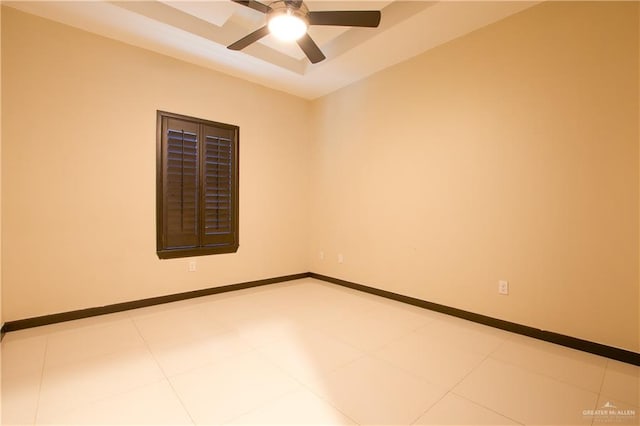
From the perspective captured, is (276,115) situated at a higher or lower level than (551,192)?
higher

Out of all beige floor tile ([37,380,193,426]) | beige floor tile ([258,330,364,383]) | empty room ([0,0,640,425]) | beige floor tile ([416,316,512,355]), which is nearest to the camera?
beige floor tile ([37,380,193,426])

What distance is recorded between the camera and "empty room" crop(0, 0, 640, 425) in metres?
1.76

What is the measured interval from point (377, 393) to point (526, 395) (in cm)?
82

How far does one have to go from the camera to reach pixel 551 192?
2303mm

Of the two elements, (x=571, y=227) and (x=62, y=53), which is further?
(x=62, y=53)

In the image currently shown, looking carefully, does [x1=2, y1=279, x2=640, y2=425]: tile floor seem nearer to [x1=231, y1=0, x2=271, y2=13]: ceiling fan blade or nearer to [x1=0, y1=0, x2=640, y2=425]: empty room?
[x1=0, y1=0, x2=640, y2=425]: empty room

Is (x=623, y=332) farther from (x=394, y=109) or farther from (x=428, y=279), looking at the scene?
(x=394, y=109)

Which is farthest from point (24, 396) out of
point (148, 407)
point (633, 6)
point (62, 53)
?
point (633, 6)

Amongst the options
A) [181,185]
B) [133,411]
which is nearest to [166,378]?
[133,411]

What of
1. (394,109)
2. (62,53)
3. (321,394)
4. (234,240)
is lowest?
(321,394)

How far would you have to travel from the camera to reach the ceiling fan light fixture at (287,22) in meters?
2.07

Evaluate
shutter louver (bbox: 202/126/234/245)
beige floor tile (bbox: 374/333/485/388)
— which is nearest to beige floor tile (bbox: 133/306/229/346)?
shutter louver (bbox: 202/126/234/245)

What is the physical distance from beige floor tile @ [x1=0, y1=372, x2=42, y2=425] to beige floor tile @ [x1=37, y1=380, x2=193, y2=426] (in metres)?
0.15

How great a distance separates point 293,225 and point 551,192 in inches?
116
